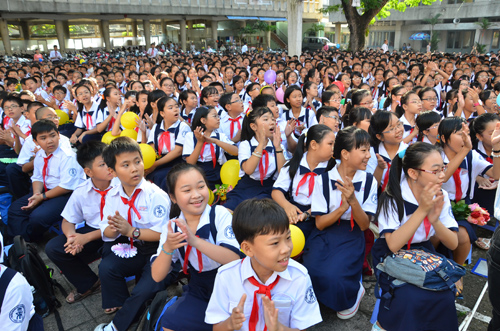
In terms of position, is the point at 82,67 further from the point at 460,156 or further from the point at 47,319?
the point at 460,156

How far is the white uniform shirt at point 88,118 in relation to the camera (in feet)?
20.5

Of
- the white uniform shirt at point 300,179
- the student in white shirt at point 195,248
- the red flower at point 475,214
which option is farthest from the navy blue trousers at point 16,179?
the red flower at point 475,214

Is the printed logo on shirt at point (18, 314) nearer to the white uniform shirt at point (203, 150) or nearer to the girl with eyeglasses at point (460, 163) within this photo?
the white uniform shirt at point (203, 150)

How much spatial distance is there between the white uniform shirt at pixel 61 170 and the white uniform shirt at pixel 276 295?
254 cm

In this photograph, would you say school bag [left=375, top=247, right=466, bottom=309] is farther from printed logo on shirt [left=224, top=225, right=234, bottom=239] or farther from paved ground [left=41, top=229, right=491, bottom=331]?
printed logo on shirt [left=224, top=225, right=234, bottom=239]

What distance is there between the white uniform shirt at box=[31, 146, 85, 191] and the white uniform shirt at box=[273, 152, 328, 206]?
220 cm

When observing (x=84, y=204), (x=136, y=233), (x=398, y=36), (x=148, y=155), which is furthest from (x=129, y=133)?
(x=398, y=36)

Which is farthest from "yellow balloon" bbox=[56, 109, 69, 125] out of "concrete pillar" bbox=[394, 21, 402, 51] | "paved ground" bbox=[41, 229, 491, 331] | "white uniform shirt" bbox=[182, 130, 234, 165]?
"concrete pillar" bbox=[394, 21, 402, 51]

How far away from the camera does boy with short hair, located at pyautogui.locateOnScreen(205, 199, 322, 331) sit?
5.81 ft

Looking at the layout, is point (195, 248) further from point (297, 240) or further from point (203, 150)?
point (203, 150)

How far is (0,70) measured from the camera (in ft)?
36.1

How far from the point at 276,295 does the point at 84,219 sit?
6.73 ft

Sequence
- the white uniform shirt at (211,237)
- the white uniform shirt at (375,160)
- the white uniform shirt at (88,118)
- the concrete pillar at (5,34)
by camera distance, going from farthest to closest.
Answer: the concrete pillar at (5,34) < the white uniform shirt at (88,118) < the white uniform shirt at (375,160) < the white uniform shirt at (211,237)

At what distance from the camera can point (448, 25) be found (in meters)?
31.2
